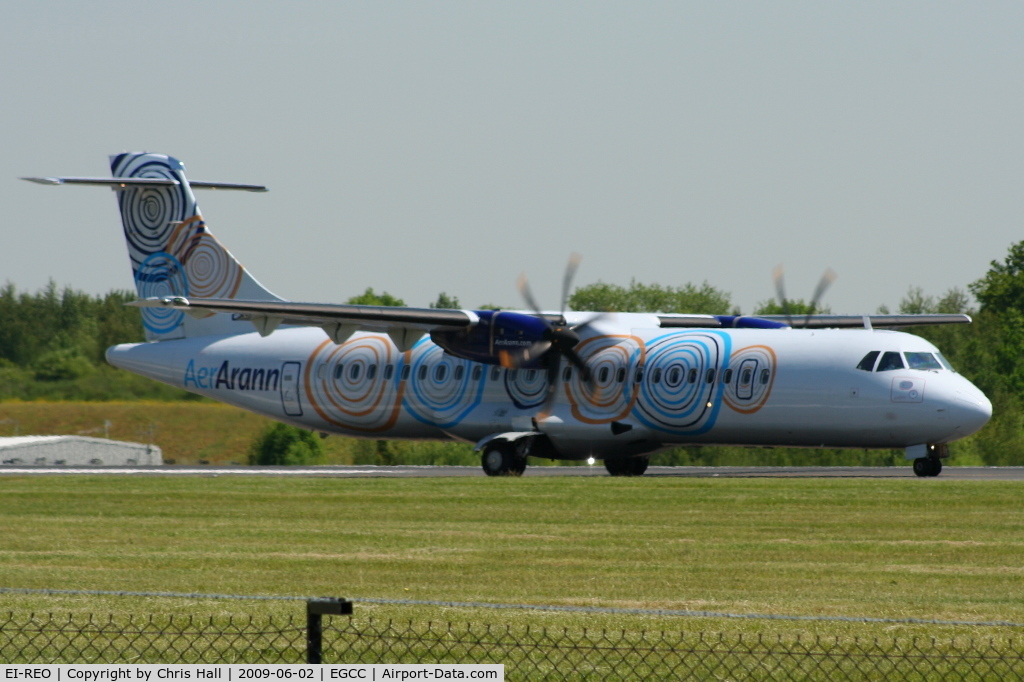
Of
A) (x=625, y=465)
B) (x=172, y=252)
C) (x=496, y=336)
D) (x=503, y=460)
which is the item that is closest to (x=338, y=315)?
(x=496, y=336)

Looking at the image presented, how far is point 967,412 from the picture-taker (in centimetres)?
2766

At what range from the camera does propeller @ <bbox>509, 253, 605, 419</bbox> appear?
30.6 meters

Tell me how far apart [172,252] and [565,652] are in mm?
28706

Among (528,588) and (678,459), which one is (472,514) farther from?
(678,459)

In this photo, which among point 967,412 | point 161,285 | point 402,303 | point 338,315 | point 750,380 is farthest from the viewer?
point 402,303

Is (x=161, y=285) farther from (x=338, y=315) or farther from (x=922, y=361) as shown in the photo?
(x=922, y=361)

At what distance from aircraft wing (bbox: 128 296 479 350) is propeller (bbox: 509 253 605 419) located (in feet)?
4.26

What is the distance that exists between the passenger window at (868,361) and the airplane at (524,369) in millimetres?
27

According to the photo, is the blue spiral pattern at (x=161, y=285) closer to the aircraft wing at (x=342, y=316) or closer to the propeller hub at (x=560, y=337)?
the aircraft wing at (x=342, y=316)

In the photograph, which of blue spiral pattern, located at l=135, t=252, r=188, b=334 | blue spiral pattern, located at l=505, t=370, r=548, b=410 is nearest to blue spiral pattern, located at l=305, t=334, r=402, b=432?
blue spiral pattern, located at l=505, t=370, r=548, b=410

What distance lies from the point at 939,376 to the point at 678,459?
61.0ft

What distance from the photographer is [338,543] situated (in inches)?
711

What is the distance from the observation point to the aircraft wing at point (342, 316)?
96.1 feet
